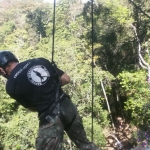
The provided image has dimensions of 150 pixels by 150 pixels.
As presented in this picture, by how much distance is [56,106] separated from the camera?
5.27ft

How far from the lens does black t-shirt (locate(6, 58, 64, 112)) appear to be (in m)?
1.55

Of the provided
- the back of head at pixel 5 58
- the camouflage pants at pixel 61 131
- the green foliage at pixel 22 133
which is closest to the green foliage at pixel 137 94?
the green foliage at pixel 22 133

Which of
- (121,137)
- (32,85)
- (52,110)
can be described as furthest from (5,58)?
(121,137)

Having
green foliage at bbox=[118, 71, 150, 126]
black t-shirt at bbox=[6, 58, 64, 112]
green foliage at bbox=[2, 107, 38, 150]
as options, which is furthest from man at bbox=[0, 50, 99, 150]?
green foliage at bbox=[118, 71, 150, 126]

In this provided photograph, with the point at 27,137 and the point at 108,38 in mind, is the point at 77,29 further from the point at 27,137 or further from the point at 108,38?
the point at 27,137

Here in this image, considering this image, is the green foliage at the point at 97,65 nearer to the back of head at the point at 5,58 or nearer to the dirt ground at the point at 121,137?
the dirt ground at the point at 121,137

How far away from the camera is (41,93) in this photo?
157cm

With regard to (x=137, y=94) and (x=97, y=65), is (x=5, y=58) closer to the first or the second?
(x=137, y=94)

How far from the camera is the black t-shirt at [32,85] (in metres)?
1.55

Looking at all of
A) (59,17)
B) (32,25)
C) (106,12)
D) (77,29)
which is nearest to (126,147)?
(106,12)

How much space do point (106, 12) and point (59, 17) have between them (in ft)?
20.3

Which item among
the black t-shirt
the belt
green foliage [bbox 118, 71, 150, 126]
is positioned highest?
the black t-shirt

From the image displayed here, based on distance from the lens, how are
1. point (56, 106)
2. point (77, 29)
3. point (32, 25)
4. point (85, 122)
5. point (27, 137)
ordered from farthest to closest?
1. point (32, 25)
2. point (77, 29)
3. point (85, 122)
4. point (27, 137)
5. point (56, 106)

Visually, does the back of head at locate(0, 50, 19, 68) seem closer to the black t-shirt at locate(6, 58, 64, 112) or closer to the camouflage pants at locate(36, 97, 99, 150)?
the black t-shirt at locate(6, 58, 64, 112)
